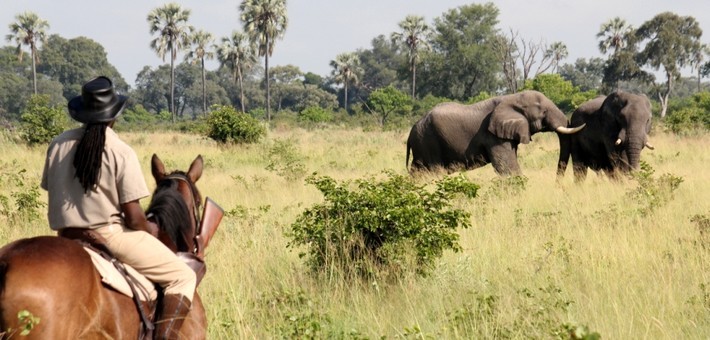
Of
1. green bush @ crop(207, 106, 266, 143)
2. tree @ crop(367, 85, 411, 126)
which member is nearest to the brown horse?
A: green bush @ crop(207, 106, 266, 143)

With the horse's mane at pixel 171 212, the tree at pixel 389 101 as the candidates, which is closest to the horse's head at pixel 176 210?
the horse's mane at pixel 171 212

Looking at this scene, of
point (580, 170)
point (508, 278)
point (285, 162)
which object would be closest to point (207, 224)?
point (508, 278)

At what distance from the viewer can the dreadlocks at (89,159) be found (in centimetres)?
369

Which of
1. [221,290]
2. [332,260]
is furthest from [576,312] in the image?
[221,290]

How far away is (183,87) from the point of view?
10450cm

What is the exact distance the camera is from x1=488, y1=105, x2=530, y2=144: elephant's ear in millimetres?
16172

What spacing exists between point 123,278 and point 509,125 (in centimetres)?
1320

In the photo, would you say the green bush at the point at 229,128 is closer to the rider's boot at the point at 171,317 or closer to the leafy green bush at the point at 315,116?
the rider's boot at the point at 171,317

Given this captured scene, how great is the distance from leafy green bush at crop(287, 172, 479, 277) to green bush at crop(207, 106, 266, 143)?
16.8m

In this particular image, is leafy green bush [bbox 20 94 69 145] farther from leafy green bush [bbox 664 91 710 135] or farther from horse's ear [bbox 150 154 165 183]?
horse's ear [bbox 150 154 165 183]

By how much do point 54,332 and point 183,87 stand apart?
10370cm

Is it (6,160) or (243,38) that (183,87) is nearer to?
(243,38)

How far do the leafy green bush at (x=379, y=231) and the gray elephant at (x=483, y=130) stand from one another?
30.6ft

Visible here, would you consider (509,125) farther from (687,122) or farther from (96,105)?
(96,105)
